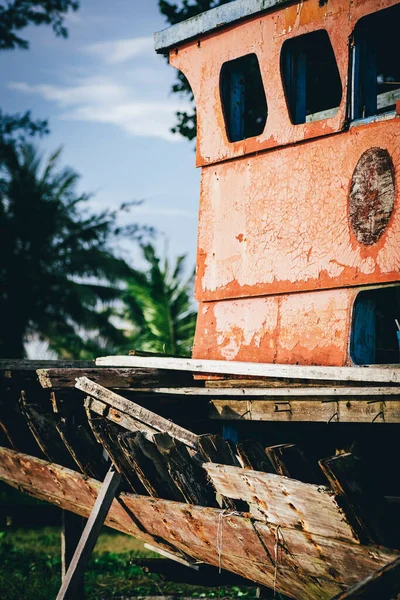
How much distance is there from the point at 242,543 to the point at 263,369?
1502mm

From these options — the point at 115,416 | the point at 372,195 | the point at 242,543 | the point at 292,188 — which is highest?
the point at 292,188

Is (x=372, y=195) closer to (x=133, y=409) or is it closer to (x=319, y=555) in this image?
(x=133, y=409)

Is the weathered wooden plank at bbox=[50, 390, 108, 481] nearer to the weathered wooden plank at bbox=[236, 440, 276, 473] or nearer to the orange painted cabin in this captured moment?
the orange painted cabin

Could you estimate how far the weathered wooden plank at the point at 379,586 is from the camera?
3.56 meters

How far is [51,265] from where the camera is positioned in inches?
1097

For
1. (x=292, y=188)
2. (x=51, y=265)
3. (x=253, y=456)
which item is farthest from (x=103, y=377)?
(x=51, y=265)

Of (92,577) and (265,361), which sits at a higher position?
(265,361)

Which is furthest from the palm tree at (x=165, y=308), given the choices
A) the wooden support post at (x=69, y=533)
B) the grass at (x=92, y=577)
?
the wooden support post at (x=69, y=533)

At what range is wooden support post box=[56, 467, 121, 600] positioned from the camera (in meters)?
6.03

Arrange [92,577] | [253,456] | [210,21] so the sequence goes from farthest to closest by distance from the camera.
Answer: [92,577], [210,21], [253,456]

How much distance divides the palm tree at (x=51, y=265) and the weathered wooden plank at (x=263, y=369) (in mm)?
19680

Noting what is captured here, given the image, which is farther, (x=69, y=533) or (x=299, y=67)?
(x=69, y=533)

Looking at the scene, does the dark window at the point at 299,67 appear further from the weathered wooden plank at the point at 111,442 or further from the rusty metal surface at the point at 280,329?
the weathered wooden plank at the point at 111,442

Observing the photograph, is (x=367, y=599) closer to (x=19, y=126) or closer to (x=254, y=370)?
(x=254, y=370)
